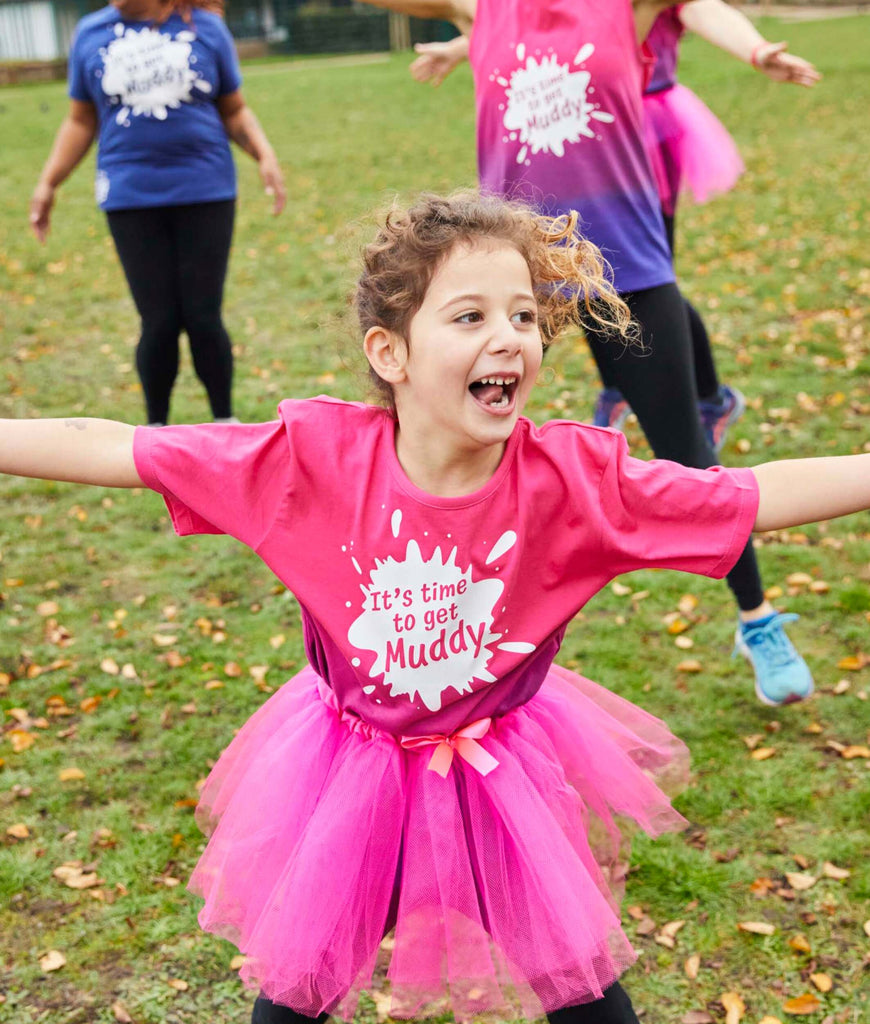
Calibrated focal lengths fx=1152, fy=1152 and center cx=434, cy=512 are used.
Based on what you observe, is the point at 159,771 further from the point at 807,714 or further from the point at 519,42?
the point at 519,42

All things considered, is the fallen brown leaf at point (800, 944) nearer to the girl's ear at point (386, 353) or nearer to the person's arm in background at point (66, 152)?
the girl's ear at point (386, 353)

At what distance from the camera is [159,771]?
12.1 ft

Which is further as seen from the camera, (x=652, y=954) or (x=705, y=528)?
(x=652, y=954)

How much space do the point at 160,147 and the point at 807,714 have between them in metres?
3.43

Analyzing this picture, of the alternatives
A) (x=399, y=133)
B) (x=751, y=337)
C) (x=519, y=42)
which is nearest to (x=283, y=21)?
(x=399, y=133)

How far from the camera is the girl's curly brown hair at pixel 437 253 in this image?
2.05 metres

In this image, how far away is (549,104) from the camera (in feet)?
10.6

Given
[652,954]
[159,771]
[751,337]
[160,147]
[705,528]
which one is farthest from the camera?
[751,337]

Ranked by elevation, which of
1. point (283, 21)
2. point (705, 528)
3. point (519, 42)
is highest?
point (519, 42)

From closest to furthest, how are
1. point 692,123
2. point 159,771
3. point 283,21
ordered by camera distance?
point 159,771 → point 692,123 → point 283,21

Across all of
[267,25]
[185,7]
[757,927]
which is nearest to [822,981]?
[757,927]

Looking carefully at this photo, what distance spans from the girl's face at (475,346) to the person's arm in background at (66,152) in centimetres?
369

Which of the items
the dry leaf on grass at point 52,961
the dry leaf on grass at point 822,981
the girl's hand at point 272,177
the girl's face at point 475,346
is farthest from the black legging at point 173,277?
the dry leaf on grass at point 822,981

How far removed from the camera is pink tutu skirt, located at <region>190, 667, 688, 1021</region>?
2.05 m
